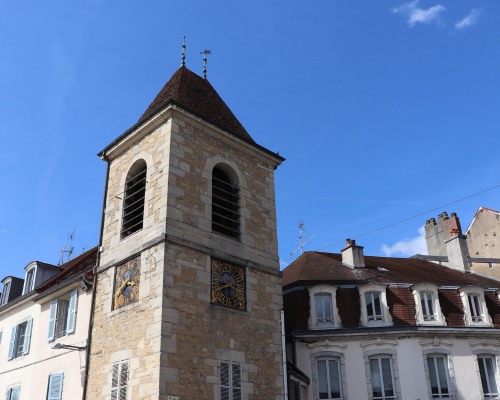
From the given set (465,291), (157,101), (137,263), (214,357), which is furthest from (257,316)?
(465,291)

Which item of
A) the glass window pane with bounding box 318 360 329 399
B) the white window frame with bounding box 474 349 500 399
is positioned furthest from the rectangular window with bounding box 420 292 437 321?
the glass window pane with bounding box 318 360 329 399

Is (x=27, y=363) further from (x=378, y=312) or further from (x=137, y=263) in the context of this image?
(x=378, y=312)

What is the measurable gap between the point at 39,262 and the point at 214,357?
8.63 m

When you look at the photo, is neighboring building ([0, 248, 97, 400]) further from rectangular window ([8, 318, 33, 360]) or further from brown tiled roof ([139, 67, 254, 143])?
brown tiled roof ([139, 67, 254, 143])

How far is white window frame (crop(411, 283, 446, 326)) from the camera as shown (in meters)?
16.8

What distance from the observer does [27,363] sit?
15461 mm

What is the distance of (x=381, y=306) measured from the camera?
55.6 feet

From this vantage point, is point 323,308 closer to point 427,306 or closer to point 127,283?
point 427,306

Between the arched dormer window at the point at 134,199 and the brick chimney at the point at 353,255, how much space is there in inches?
334

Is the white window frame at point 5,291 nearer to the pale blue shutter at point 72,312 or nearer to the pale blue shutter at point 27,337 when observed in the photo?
the pale blue shutter at point 27,337

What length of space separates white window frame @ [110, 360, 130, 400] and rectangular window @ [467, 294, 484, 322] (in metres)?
11.1

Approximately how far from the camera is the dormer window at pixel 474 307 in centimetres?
1731

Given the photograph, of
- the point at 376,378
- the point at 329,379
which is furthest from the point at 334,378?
the point at 376,378

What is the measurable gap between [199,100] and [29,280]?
26.6 feet
